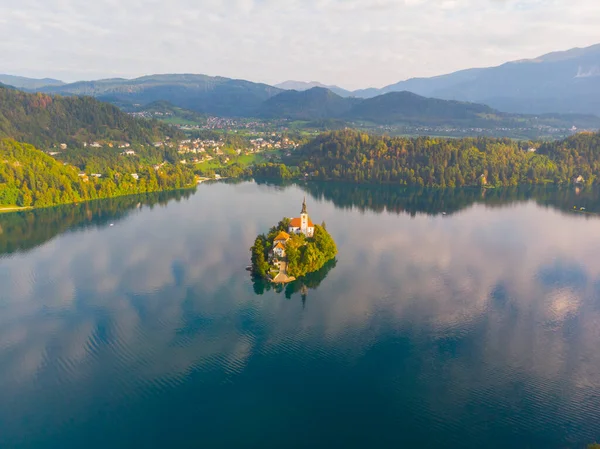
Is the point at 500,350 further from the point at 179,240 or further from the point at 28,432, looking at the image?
the point at 179,240

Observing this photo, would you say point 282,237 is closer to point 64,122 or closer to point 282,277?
point 282,277

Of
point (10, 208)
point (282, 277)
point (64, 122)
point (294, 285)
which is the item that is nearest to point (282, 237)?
point (282, 277)

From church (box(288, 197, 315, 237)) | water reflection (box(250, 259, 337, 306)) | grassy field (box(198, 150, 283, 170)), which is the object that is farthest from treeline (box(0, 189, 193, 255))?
grassy field (box(198, 150, 283, 170))

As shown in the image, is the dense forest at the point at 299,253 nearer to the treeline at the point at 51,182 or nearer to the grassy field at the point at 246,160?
the treeline at the point at 51,182

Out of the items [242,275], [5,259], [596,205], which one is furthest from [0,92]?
[596,205]

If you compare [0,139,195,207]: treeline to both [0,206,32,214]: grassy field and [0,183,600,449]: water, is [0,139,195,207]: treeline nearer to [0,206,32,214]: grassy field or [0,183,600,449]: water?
[0,206,32,214]: grassy field

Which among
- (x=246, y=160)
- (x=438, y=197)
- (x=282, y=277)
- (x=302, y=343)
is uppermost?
(x=246, y=160)

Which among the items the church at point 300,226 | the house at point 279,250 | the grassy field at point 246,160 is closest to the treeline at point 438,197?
the church at point 300,226

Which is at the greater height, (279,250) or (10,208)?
(279,250)
